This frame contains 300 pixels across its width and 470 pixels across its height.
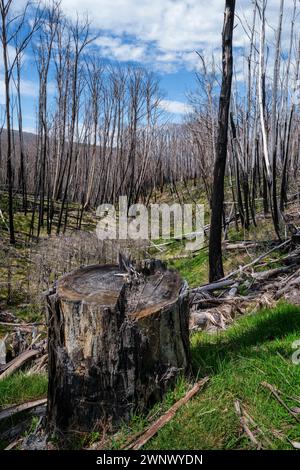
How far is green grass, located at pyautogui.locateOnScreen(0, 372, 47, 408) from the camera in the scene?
3.01 meters

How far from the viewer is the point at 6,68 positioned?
11516 millimetres

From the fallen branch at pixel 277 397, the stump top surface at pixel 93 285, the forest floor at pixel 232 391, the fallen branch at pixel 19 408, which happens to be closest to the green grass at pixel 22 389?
the forest floor at pixel 232 391

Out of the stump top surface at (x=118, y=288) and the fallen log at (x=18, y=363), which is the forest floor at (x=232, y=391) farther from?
the stump top surface at (x=118, y=288)

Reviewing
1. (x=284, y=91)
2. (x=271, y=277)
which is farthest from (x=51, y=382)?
(x=284, y=91)

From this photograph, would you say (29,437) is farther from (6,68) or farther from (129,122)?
(129,122)

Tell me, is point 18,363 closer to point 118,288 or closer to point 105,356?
point 118,288

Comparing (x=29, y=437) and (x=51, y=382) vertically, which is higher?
(x=51, y=382)

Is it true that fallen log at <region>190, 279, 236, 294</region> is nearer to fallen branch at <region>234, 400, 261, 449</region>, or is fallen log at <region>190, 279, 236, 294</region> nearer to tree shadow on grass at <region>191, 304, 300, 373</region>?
tree shadow on grass at <region>191, 304, 300, 373</region>

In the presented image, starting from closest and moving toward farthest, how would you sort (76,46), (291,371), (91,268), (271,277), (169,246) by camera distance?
1. (291,371)
2. (91,268)
3. (271,277)
4. (169,246)
5. (76,46)

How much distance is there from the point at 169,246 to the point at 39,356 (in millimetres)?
8425

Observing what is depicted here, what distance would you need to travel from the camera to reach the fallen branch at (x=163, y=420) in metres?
2.06

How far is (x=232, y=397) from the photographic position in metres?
2.33

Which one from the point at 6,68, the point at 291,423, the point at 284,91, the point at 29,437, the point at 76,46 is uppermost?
the point at 76,46

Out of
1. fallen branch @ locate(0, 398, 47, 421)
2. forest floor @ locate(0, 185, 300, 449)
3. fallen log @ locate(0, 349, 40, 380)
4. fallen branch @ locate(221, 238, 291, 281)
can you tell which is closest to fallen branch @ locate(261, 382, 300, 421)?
forest floor @ locate(0, 185, 300, 449)
